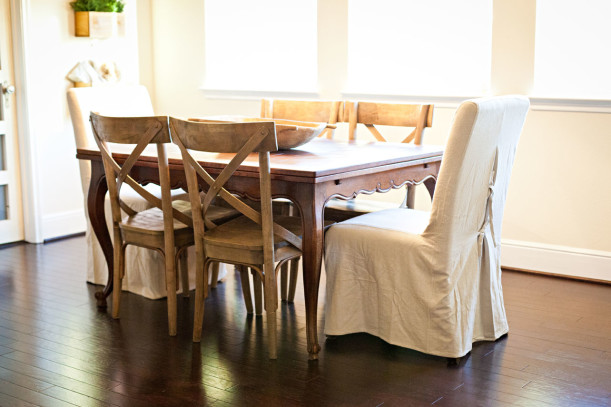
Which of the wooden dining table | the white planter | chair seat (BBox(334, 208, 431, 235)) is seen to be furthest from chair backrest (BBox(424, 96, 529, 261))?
the white planter

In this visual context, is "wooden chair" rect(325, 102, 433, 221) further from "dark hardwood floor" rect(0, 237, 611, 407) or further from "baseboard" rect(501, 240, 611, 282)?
"baseboard" rect(501, 240, 611, 282)

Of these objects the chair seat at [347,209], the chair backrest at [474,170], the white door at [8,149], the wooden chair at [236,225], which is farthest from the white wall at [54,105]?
the chair backrest at [474,170]

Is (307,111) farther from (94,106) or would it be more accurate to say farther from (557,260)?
(557,260)

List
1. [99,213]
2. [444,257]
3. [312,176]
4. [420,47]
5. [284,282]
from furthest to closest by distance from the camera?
[420,47] < [284,282] < [99,213] < [444,257] < [312,176]

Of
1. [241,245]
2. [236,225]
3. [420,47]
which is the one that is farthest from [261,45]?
[241,245]

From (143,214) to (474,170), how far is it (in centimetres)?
151

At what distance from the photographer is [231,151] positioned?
2.83m

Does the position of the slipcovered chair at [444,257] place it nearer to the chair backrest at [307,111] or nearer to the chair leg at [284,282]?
the chair leg at [284,282]

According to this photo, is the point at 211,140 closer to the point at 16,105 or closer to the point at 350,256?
the point at 350,256

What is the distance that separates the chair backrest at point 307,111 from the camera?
4211mm

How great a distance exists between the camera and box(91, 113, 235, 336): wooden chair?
10.2 feet

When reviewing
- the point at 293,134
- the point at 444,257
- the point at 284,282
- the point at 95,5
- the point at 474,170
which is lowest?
the point at 284,282

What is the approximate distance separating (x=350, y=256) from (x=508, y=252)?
167 centimetres

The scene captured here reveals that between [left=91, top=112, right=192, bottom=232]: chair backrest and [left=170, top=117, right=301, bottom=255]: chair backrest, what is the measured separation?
0.13 metres
